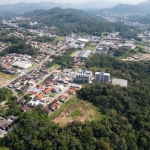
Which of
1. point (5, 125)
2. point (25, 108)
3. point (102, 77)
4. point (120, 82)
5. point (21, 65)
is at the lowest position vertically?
point (5, 125)

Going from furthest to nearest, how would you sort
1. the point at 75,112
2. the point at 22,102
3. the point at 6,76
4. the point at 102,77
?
1. the point at 6,76
2. the point at 102,77
3. the point at 22,102
4. the point at 75,112

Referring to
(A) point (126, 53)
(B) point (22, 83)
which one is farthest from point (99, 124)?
(A) point (126, 53)

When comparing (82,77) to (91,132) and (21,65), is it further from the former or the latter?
(21,65)

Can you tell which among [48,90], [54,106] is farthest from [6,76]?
[54,106]

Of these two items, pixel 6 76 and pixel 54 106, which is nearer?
pixel 54 106

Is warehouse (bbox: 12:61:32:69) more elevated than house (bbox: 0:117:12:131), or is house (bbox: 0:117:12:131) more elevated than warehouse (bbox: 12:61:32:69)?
warehouse (bbox: 12:61:32:69)

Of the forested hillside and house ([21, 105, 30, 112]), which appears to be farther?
house ([21, 105, 30, 112])

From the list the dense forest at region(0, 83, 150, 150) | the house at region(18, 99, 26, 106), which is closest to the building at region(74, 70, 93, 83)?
the dense forest at region(0, 83, 150, 150)

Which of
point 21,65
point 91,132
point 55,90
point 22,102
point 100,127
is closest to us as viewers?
point 91,132

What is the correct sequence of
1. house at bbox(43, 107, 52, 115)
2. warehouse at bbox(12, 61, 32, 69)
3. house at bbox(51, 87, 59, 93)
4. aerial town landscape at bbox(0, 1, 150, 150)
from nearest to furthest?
aerial town landscape at bbox(0, 1, 150, 150), house at bbox(43, 107, 52, 115), house at bbox(51, 87, 59, 93), warehouse at bbox(12, 61, 32, 69)

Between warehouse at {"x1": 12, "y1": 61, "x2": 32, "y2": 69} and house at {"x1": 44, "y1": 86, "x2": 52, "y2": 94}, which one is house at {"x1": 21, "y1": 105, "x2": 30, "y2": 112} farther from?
warehouse at {"x1": 12, "y1": 61, "x2": 32, "y2": 69}
